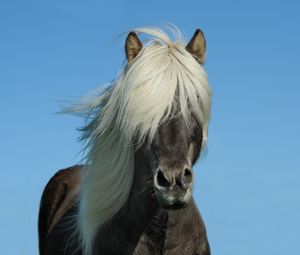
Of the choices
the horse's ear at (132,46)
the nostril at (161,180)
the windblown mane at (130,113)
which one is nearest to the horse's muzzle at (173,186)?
the nostril at (161,180)

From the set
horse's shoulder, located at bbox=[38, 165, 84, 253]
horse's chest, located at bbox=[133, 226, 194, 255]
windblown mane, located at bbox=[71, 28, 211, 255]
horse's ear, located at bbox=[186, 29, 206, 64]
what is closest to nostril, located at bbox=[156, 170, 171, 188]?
windblown mane, located at bbox=[71, 28, 211, 255]

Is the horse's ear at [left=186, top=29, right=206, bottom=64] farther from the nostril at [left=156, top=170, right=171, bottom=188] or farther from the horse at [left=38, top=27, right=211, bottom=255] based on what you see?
the nostril at [left=156, top=170, right=171, bottom=188]

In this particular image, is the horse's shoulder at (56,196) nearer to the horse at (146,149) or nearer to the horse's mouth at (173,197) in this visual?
the horse at (146,149)

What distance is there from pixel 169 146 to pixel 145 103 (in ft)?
1.53

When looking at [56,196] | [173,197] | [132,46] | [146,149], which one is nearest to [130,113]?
[146,149]

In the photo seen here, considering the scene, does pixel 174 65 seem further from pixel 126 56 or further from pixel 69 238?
pixel 69 238

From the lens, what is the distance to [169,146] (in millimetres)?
5633

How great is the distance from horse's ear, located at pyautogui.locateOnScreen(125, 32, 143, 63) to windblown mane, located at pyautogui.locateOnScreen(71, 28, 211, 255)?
0.26ft

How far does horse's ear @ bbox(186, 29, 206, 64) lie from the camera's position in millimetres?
6551

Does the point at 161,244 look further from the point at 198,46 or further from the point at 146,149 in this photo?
the point at 198,46

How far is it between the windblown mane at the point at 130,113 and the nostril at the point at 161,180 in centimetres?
44

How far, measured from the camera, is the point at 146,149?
5844 millimetres

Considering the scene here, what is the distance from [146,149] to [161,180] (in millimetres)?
473

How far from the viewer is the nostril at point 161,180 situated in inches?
212
